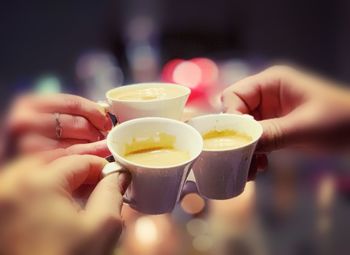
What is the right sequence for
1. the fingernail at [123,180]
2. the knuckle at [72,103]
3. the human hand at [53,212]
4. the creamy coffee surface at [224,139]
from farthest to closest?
the knuckle at [72,103] → the creamy coffee surface at [224,139] → the fingernail at [123,180] → the human hand at [53,212]

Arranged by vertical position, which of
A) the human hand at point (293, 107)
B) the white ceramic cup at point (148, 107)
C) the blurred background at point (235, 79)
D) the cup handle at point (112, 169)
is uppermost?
the white ceramic cup at point (148, 107)

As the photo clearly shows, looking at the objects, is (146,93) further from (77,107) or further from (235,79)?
(235,79)

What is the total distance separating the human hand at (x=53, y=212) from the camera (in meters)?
0.35

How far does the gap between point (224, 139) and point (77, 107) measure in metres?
0.22

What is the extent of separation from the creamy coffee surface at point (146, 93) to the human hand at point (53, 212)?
→ 18 centimetres

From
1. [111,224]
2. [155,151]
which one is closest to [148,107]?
[155,151]

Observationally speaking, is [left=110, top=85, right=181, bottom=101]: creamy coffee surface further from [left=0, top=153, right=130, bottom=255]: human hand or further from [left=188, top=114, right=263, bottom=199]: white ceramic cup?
[left=0, top=153, right=130, bottom=255]: human hand

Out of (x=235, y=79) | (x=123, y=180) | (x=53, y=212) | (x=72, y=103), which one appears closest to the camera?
(x=53, y=212)

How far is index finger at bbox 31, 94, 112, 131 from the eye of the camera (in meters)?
0.65

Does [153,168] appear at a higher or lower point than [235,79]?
higher

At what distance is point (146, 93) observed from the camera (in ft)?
2.16

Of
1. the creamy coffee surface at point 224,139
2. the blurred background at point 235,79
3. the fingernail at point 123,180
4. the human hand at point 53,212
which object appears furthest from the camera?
the blurred background at point 235,79

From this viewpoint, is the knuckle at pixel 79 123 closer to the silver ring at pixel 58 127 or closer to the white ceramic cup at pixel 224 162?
the silver ring at pixel 58 127

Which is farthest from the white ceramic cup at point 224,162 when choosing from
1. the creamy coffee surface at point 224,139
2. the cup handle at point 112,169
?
the cup handle at point 112,169
